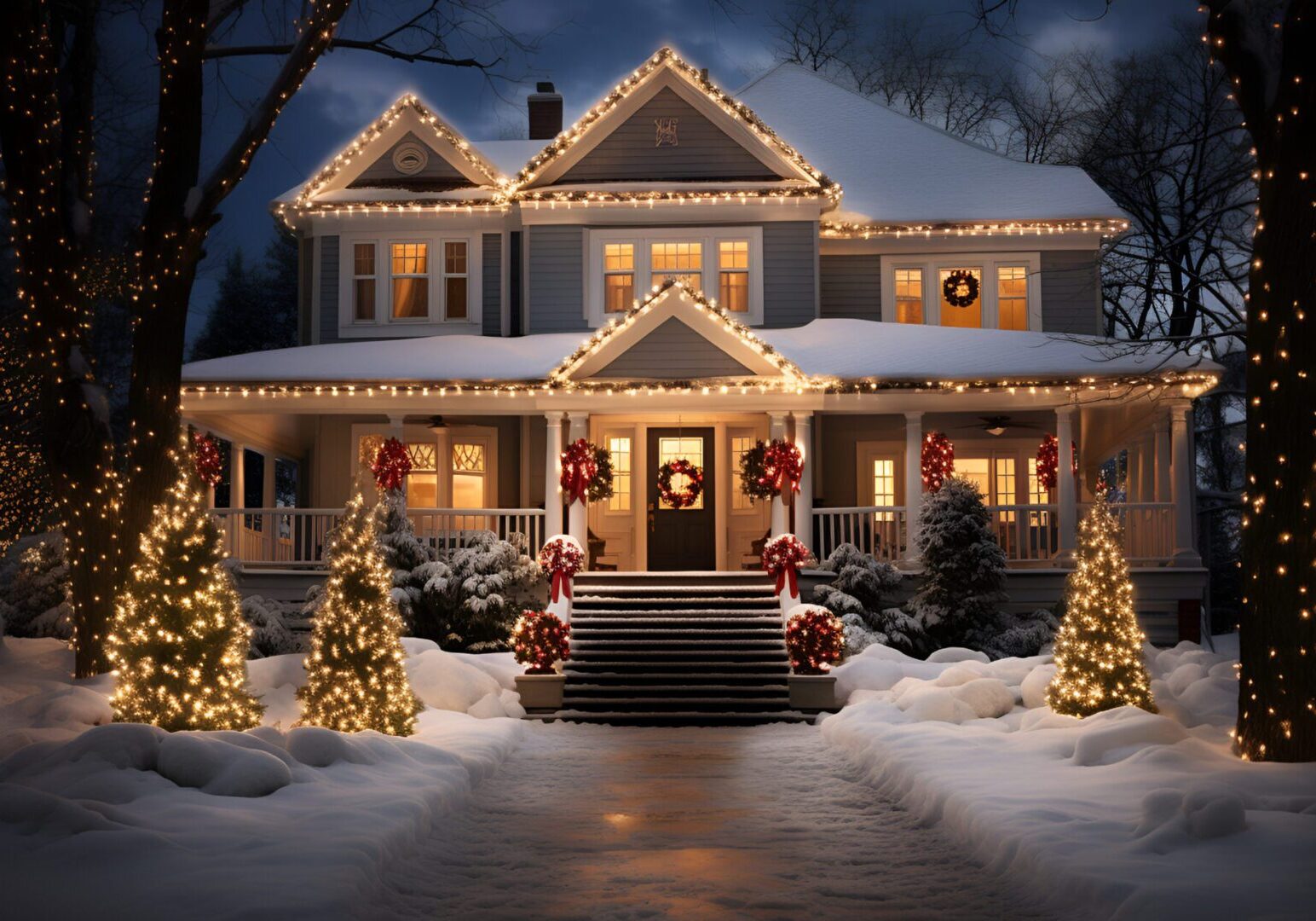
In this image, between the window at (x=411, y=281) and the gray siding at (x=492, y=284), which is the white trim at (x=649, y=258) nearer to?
the gray siding at (x=492, y=284)

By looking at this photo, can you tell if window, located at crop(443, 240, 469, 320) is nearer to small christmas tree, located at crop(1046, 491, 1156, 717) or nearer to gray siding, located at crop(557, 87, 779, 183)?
gray siding, located at crop(557, 87, 779, 183)

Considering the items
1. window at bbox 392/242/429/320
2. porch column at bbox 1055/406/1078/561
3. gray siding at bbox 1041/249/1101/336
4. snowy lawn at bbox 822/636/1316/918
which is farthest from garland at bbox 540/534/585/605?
gray siding at bbox 1041/249/1101/336

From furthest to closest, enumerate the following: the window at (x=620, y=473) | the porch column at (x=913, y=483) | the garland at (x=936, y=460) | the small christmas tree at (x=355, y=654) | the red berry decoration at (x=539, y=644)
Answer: the window at (x=620, y=473) → the garland at (x=936, y=460) → the porch column at (x=913, y=483) → the red berry decoration at (x=539, y=644) → the small christmas tree at (x=355, y=654)

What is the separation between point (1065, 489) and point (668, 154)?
8128 mm

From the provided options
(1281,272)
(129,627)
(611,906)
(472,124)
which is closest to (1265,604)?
(1281,272)

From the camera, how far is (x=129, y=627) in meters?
10.0

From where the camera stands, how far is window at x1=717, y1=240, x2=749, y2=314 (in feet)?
69.5

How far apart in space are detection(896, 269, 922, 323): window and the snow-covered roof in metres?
0.95

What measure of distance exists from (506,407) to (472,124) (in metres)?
42.3

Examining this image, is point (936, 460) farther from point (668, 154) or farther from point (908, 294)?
point (668, 154)

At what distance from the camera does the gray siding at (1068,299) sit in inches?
856

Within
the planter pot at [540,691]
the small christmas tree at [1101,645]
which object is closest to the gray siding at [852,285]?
the planter pot at [540,691]

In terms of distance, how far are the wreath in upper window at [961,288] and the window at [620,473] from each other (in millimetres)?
6103

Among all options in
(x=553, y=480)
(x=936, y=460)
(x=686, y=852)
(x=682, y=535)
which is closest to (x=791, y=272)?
(x=936, y=460)
